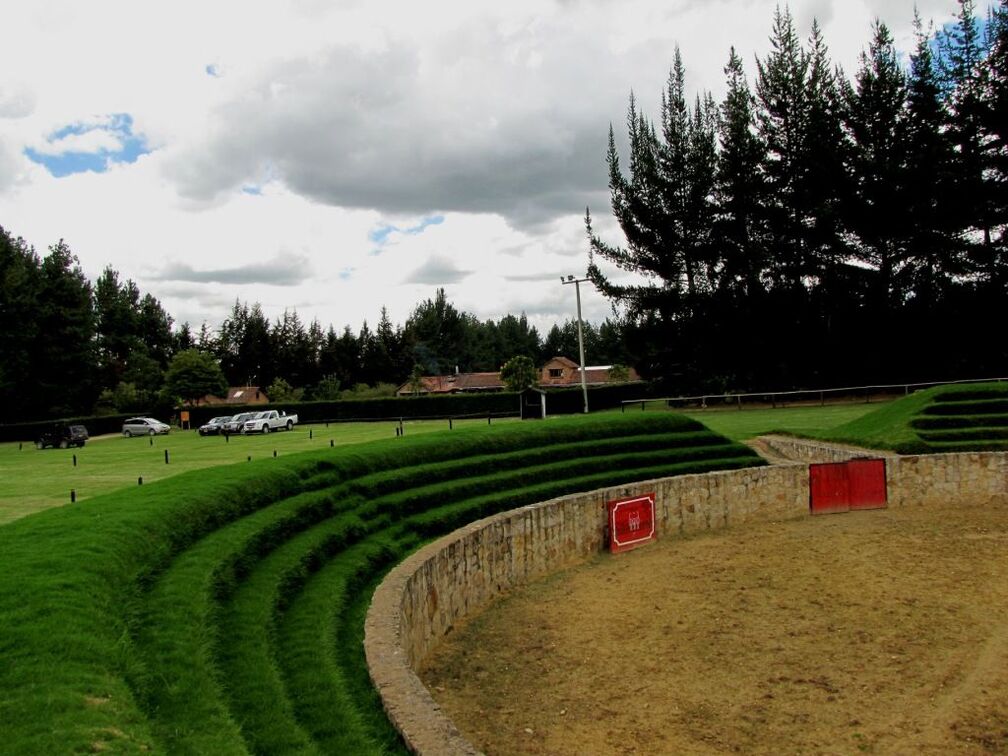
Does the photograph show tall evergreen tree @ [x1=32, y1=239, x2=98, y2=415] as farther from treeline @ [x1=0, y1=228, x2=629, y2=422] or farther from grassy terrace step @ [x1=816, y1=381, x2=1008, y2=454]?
grassy terrace step @ [x1=816, y1=381, x2=1008, y2=454]

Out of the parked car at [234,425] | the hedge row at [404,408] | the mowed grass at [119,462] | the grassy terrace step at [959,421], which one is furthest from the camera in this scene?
the hedge row at [404,408]

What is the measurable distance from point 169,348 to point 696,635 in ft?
388

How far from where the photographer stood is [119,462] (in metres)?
33.4

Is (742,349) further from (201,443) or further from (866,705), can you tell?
(866,705)

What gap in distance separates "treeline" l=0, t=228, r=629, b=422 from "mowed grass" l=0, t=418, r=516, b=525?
22721mm

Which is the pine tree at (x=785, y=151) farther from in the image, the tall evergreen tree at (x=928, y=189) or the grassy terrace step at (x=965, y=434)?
the grassy terrace step at (x=965, y=434)

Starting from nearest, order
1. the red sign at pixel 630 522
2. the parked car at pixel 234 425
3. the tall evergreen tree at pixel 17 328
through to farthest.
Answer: the red sign at pixel 630 522, the parked car at pixel 234 425, the tall evergreen tree at pixel 17 328

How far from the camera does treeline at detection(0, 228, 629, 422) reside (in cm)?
6975

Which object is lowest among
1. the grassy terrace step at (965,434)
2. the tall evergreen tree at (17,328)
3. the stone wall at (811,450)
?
the stone wall at (811,450)

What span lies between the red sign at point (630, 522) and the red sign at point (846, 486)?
21.1 feet

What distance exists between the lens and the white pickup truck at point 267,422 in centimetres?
4975

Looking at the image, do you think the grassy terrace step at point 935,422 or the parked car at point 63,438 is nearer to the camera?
the grassy terrace step at point 935,422

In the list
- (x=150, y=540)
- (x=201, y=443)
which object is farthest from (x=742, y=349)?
(x=150, y=540)

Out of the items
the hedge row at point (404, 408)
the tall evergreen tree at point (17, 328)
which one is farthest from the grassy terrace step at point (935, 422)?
the tall evergreen tree at point (17, 328)
